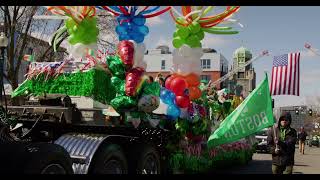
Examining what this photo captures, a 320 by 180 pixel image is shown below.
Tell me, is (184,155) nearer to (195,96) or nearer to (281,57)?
(195,96)

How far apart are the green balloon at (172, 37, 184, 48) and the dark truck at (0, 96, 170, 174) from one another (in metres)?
2.05

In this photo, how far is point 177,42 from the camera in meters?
9.98

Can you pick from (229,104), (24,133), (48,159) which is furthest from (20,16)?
(48,159)

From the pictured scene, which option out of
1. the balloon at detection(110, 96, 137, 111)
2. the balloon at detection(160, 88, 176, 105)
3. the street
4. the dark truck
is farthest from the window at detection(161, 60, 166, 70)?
the balloon at detection(110, 96, 137, 111)

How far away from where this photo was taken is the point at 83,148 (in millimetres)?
6762

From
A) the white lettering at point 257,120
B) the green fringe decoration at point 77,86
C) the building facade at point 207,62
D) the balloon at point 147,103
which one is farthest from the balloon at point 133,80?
the building facade at point 207,62

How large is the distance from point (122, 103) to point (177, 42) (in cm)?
243

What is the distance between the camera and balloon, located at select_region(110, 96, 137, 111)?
26.5 ft

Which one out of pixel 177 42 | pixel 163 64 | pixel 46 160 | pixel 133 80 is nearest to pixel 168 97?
pixel 177 42

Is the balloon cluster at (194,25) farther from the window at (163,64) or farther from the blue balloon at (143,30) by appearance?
the window at (163,64)

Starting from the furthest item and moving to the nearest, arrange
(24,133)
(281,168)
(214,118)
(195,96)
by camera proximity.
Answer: (214,118), (195,96), (281,168), (24,133)

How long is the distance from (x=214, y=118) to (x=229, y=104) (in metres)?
1.91

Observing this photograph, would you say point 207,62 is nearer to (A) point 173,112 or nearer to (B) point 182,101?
(B) point 182,101

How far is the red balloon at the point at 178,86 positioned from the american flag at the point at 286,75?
183cm
